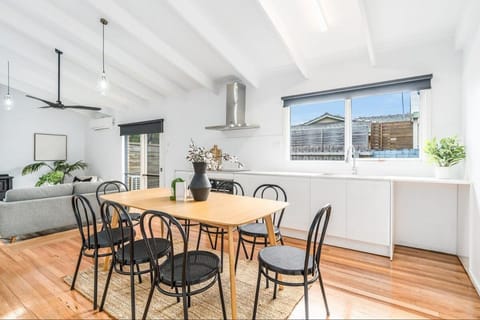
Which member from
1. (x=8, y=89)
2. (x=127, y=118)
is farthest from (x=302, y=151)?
(x=8, y=89)

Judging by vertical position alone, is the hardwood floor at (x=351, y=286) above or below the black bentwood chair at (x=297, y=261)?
below

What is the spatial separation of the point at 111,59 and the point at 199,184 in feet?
11.1

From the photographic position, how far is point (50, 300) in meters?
1.94

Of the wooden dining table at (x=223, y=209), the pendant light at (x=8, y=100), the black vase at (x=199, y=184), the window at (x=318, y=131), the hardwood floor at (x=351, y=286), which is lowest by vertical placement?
the hardwood floor at (x=351, y=286)

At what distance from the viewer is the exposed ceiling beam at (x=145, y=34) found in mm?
2891

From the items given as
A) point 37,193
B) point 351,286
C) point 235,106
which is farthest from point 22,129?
point 351,286

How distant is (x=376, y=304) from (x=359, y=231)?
3.59 ft

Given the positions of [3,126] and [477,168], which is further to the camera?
[3,126]

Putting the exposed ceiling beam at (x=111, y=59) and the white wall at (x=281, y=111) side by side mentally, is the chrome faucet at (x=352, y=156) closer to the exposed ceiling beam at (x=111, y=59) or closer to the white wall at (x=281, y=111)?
the white wall at (x=281, y=111)

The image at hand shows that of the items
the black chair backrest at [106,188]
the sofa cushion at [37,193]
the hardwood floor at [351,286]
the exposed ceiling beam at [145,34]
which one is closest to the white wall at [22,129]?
the black chair backrest at [106,188]

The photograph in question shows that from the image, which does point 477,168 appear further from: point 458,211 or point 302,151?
point 302,151

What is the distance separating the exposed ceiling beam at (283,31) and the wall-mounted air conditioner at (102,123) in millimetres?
5474

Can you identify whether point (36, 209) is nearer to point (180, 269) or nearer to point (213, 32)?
point (180, 269)

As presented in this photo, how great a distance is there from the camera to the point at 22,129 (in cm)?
650
